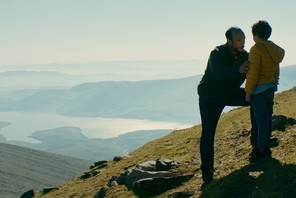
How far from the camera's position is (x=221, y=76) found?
11.1 metres

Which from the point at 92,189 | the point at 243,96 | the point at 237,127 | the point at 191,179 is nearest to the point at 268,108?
the point at 243,96

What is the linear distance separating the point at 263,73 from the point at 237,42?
1.16 m

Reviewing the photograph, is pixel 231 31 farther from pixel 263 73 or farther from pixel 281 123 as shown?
pixel 281 123

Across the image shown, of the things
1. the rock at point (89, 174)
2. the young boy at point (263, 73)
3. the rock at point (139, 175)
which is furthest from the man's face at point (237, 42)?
the rock at point (89, 174)

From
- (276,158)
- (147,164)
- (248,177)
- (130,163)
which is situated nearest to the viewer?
(248,177)

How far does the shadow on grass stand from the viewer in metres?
9.86

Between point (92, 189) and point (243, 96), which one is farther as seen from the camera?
point (92, 189)

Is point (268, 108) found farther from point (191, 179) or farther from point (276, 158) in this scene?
point (191, 179)

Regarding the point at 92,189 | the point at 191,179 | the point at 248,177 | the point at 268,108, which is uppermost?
the point at 268,108

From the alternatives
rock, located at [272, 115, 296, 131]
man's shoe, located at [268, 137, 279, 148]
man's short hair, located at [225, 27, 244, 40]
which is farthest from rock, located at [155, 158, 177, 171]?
man's short hair, located at [225, 27, 244, 40]

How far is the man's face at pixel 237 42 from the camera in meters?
11.0

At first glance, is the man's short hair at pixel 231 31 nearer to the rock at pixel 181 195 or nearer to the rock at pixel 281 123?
the rock at pixel 181 195

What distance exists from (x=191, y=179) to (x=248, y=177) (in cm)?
365

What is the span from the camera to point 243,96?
12.0 m
